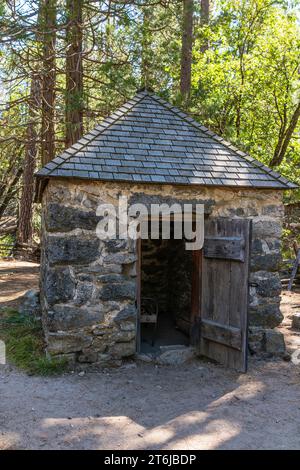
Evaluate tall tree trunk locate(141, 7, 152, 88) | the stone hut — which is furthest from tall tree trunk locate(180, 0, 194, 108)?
the stone hut

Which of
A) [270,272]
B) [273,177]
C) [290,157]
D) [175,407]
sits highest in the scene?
[290,157]

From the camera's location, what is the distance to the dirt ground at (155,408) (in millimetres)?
3451

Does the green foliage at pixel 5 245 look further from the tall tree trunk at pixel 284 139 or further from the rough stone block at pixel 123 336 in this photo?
the rough stone block at pixel 123 336

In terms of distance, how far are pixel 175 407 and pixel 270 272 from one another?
7.78 ft

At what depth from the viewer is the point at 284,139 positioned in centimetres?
1116

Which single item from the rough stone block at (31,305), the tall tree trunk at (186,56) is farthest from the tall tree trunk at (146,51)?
the rough stone block at (31,305)

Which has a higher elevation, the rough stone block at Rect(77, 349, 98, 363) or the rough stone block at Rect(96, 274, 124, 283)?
the rough stone block at Rect(96, 274, 124, 283)

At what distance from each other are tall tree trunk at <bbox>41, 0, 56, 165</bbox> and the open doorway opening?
10.9ft

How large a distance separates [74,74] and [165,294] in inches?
193

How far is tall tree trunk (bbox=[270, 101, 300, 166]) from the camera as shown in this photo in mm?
10562

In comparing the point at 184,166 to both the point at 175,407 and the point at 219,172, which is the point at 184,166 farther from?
the point at 175,407

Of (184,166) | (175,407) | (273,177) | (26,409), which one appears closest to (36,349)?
(26,409)

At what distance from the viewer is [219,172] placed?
5.44 meters

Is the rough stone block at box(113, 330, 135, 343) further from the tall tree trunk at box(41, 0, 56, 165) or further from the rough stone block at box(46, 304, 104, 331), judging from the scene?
the tall tree trunk at box(41, 0, 56, 165)
